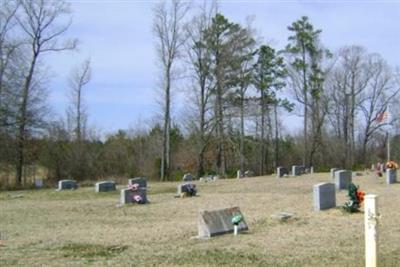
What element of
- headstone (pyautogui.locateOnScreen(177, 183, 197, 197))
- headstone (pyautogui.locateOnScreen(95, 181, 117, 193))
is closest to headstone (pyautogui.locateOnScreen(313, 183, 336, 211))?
headstone (pyautogui.locateOnScreen(177, 183, 197, 197))

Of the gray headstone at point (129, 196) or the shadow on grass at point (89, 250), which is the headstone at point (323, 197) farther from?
the gray headstone at point (129, 196)

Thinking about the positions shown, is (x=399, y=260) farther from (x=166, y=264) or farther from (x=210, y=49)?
(x=210, y=49)

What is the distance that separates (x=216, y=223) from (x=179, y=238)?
2.49 ft

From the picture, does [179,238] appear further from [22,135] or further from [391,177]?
[22,135]

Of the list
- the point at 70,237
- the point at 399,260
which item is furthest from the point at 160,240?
the point at 399,260

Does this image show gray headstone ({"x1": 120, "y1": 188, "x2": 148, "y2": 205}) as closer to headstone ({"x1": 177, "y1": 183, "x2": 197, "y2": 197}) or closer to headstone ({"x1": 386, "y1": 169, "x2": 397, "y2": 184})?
headstone ({"x1": 177, "y1": 183, "x2": 197, "y2": 197})

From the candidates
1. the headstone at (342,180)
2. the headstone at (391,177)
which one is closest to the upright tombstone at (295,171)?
the headstone at (391,177)

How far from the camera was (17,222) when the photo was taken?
618 inches

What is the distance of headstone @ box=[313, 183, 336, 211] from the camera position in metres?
15.9

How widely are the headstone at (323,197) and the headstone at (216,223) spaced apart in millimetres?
3755

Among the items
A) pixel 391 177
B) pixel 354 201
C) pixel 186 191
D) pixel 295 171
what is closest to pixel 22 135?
pixel 295 171

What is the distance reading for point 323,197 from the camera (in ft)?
52.6

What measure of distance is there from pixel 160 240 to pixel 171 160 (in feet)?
142

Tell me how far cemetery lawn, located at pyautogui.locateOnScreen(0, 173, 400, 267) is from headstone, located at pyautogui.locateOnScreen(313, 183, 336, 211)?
0.36 meters
